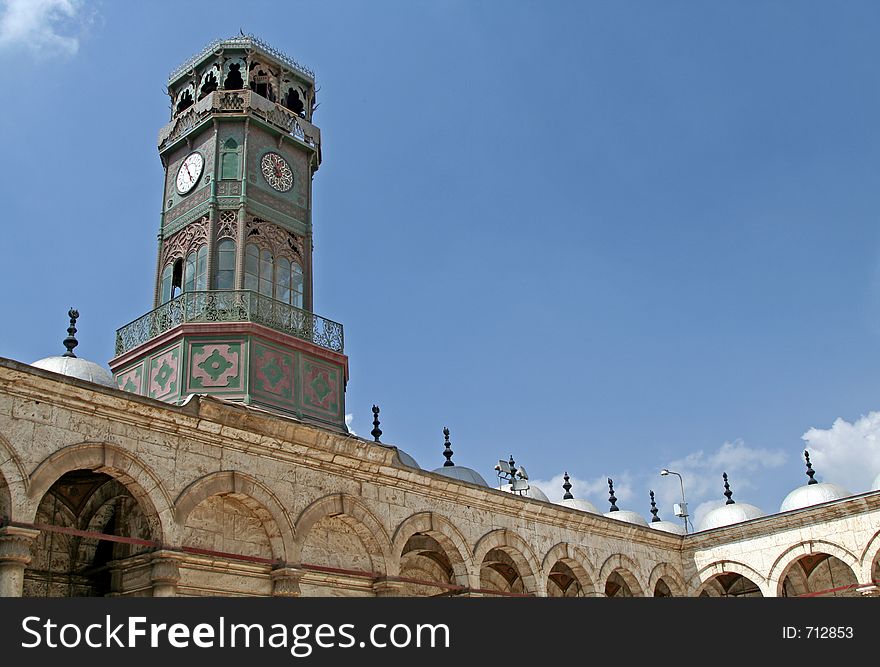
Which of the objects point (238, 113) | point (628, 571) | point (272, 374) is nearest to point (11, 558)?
point (272, 374)

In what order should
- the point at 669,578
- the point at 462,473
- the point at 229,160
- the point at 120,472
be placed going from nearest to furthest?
1. the point at 120,472
2. the point at 229,160
3. the point at 669,578
4. the point at 462,473

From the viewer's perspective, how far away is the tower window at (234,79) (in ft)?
60.4

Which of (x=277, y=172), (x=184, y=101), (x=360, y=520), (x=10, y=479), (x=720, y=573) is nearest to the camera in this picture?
(x=10, y=479)

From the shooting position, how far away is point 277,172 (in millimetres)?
17734

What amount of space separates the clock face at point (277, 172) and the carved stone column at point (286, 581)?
24.3ft

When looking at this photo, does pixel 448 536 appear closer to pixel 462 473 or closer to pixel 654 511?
pixel 462 473

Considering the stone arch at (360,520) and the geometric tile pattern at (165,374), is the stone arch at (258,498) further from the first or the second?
the geometric tile pattern at (165,374)

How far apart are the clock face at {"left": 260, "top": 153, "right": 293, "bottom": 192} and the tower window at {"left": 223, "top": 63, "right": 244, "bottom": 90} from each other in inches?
70.9

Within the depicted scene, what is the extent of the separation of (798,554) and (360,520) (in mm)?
10793

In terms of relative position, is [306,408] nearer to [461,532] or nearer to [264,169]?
[461,532]

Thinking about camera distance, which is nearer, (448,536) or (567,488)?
(448,536)

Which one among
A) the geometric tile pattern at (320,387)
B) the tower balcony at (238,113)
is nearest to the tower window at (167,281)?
the tower balcony at (238,113)
